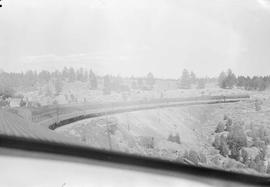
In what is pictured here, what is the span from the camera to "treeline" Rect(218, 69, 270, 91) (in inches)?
71.1

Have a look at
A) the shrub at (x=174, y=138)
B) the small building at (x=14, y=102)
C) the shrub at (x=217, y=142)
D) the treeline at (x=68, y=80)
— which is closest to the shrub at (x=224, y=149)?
the shrub at (x=217, y=142)

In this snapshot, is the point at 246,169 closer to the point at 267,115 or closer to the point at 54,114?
the point at 267,115

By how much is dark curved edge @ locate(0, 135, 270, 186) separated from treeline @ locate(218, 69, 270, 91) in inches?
11.7

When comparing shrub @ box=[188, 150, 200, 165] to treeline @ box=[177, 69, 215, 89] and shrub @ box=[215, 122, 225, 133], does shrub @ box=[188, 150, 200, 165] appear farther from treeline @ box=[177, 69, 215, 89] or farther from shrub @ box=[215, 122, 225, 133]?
treeline @ box=[177, 69, 215, 89]

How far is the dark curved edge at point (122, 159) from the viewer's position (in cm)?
176

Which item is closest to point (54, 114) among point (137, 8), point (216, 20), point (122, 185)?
point (122, 185)

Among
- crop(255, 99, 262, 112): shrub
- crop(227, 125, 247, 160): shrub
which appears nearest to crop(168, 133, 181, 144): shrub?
crop(227, 125, 247, 160): shrub

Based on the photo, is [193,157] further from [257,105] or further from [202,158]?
[257,105]

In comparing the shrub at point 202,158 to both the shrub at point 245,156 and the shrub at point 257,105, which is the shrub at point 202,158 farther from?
the shrub at point 257,105

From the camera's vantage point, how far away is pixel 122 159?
70.4 inches

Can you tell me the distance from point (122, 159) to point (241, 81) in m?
0.49

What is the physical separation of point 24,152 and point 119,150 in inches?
12.5

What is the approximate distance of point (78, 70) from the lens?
1.78 meters

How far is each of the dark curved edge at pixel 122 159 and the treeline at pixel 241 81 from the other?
298 mm
